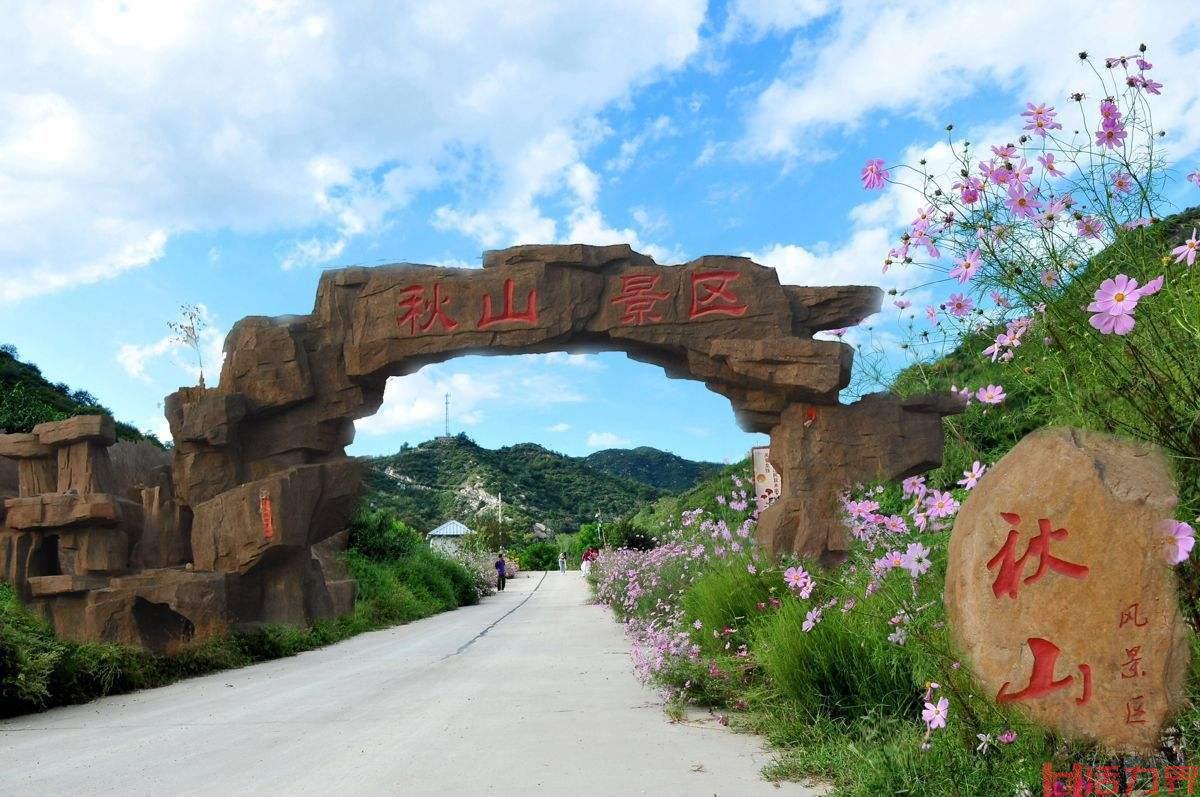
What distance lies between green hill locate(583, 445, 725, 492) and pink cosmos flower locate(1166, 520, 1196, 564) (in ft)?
208

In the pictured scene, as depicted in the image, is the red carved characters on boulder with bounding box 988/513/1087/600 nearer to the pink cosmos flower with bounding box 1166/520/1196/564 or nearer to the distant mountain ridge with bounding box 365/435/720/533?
the pink cosmos flower with bounding box 1166/520/1196/564

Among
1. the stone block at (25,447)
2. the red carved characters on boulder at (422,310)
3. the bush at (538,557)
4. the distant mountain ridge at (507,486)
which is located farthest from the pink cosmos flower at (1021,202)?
the distant mountain ridge at (507,486)

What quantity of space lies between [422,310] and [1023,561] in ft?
23.9

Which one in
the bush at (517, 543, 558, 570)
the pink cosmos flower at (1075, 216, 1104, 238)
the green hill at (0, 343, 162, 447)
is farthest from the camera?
the bush at (517, 543, 558, 570)

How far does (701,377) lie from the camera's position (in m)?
9.05

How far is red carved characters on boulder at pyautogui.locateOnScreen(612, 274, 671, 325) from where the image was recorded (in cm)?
885

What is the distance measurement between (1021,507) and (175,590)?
26.7 feet

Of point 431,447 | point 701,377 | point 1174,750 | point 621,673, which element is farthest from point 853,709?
point 431,447

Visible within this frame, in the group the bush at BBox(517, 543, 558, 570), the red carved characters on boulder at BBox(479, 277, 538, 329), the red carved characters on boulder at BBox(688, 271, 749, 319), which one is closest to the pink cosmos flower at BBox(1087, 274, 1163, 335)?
the red carved characters on boulder at BBox(688, 271, 749, 319)

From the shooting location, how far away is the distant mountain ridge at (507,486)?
5072 cm

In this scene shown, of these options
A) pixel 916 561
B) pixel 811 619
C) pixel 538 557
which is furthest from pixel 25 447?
pixel 538 557

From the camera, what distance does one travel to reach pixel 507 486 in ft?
186

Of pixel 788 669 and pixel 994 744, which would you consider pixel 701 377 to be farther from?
pixel 994 744

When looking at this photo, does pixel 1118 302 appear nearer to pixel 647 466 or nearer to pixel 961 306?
pixel 961 306
